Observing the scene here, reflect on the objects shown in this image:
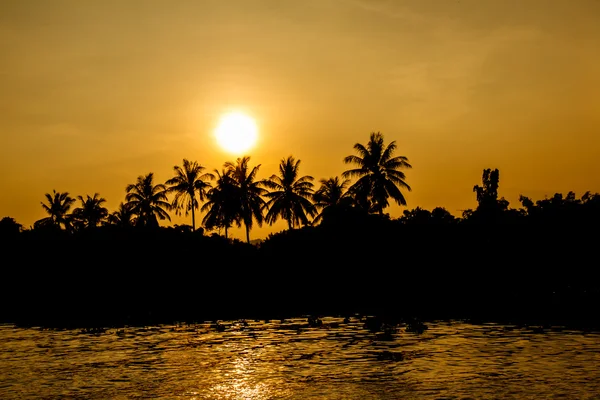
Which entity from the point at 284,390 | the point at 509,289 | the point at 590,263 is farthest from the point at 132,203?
the point at 284,390

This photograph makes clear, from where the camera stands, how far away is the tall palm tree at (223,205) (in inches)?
3364

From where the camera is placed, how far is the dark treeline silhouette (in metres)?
63.3

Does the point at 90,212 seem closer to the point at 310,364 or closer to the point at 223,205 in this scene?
the point at 223,205

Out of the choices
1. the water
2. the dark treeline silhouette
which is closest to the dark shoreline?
the dark treeline silhouette

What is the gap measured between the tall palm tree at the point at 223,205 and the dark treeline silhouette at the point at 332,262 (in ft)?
1.35

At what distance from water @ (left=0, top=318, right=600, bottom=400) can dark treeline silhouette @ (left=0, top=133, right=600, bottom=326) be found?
19.9m

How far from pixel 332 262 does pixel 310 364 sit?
45.9 meters

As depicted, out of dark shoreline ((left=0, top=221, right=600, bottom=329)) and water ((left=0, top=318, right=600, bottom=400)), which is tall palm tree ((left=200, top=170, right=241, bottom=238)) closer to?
dark shoreline ((left=0, top=221, right=600, bottom=329))

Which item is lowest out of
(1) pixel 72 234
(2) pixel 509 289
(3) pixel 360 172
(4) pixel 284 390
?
(4) pixel 284 390

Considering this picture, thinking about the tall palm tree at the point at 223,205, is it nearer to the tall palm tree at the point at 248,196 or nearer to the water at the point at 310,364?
the tall palm tree at the point at 248,196

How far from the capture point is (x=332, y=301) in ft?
226

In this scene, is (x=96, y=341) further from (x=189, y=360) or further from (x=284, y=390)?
(x=284, y=390)

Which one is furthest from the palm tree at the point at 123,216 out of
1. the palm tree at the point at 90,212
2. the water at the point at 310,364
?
the water at the point at 310,364

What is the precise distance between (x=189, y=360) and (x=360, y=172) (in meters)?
50.8
